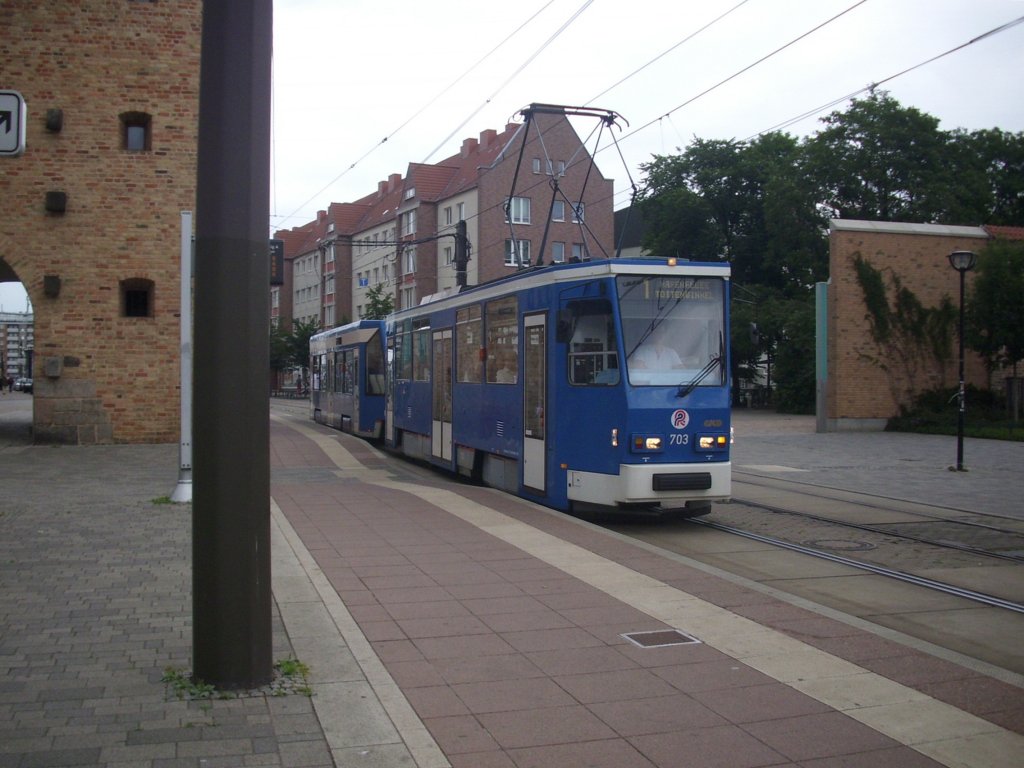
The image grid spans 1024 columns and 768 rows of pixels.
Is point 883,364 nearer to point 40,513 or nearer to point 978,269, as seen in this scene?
point 978,269

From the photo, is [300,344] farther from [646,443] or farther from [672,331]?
[646,443]

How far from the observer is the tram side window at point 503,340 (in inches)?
522

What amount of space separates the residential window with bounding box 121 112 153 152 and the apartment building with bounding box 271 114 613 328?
1295 inches

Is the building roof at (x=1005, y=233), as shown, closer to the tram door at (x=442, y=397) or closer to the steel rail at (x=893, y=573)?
the tram door at (x=442, y=397)

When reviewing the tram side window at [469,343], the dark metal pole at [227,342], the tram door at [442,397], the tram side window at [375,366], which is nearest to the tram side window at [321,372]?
the tram side window at [375,366]

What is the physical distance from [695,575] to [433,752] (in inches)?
169

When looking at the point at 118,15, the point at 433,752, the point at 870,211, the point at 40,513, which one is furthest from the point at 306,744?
the point at 870,211

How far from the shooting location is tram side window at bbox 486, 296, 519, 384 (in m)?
13.2

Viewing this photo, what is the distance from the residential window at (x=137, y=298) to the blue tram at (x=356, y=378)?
5.86 meters

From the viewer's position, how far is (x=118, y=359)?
842 inches

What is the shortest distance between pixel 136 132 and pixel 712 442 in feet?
51.0

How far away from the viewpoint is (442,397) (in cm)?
1681

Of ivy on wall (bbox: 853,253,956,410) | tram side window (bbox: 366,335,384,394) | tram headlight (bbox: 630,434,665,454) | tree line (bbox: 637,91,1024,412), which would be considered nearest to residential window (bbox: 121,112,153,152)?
tram side window (bbox: 366,335,384,394)

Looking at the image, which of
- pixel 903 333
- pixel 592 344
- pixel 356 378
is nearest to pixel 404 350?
pixel 356 378
